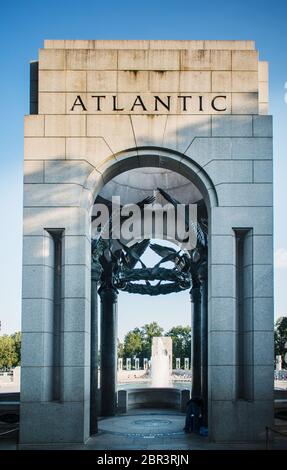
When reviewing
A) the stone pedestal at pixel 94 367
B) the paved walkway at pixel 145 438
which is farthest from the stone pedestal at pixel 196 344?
the stone pedestal at pixel 94 367

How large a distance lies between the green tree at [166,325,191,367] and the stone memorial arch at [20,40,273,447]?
406 ft

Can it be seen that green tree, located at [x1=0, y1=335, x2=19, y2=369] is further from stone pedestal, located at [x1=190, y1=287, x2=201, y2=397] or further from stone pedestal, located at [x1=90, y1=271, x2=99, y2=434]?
stone pedestal, located at [x1=90, y1=271, x2=99, y2=434]

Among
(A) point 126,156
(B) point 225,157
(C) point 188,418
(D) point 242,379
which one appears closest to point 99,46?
(A) point 126,156

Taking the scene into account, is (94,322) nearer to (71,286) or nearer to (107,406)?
(71,286)

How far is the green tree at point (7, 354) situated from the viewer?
389ft

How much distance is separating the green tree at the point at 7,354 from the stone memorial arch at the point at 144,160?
98.3m

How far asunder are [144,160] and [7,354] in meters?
100.0

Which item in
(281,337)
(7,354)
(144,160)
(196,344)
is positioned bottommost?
(7,354)

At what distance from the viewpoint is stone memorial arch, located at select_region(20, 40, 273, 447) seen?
2305 centimetres

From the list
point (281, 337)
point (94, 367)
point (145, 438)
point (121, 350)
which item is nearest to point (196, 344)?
point (94, 367)

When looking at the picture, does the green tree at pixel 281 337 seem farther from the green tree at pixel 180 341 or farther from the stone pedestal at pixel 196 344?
the stone pedestal at pixel 196 344

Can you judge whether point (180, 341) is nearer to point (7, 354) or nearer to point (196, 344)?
point (7, 354)

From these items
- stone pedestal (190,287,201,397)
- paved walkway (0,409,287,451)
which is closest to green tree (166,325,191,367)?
stone pedestal (190,287,201,397)

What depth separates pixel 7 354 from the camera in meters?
119
